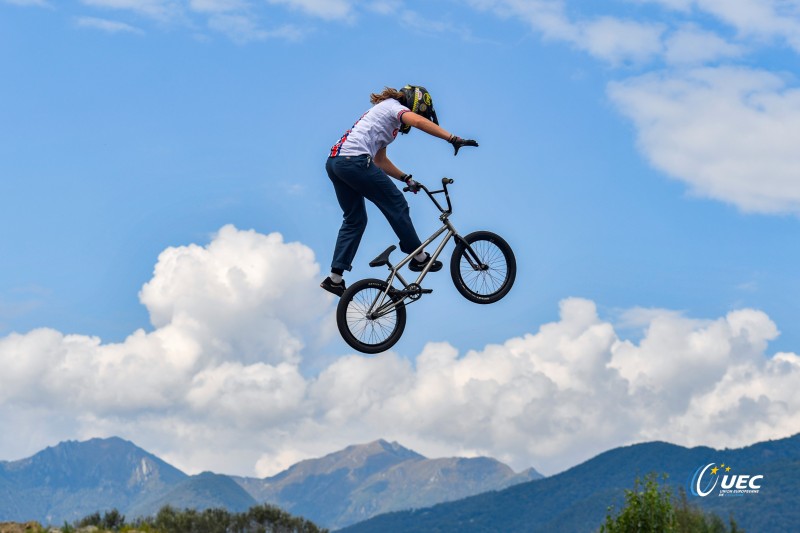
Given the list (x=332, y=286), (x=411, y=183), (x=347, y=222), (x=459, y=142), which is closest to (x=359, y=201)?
(x=347, y=222)

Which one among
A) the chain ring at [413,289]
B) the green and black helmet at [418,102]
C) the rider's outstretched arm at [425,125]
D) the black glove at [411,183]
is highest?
the green and black helmet at [418,102]

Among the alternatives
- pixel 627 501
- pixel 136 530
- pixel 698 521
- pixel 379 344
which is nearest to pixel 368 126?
pixel 379 344

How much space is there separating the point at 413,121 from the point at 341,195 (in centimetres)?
200

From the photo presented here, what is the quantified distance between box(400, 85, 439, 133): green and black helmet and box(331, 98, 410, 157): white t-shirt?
0.15 metres

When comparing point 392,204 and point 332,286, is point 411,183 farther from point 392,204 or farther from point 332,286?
point 332,286

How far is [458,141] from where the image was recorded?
17.4 meters

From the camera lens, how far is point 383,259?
18.3m

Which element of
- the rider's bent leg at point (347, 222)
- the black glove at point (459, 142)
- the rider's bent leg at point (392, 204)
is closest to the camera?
the black glove at point (459, 142)

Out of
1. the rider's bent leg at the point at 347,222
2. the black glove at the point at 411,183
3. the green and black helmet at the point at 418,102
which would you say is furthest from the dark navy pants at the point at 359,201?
the green and black helmet at the point at 418,102

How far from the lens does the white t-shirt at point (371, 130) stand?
17.8 meters

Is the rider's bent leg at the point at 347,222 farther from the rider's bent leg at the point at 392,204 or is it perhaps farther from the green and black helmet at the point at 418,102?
the green and black helmet at the point at 418,102

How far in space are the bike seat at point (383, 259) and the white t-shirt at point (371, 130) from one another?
176 centimetres

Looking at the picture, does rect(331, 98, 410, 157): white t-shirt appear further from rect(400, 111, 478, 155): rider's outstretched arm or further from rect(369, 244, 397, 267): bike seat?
rect(369, 244, 397, 267): bike seat

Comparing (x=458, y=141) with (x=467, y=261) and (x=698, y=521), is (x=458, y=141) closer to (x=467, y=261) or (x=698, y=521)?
(x=467, y=261)
